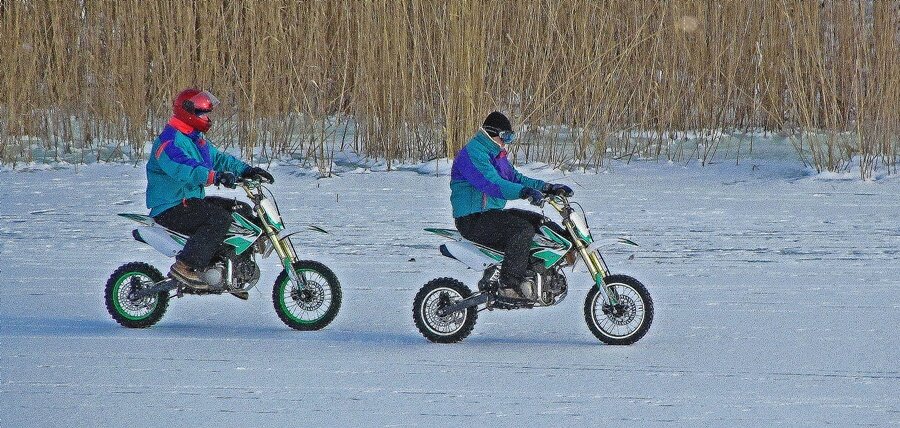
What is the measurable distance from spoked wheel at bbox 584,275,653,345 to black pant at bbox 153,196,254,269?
1.54 metres

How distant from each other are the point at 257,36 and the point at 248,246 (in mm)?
5440

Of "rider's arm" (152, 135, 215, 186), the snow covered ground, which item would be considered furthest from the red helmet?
the snow covered ground

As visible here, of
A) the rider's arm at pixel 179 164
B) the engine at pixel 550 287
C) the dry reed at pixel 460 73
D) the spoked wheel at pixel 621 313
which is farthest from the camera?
the dry reed at pixel 460 73

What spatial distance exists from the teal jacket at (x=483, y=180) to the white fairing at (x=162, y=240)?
4.08ft

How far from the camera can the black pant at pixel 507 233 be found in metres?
5.09

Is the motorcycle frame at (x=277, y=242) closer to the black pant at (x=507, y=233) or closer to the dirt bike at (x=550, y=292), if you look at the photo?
the dirt bike at (x=550, y=292)

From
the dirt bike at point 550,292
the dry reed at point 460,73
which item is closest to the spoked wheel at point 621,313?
the dirt bike at point 550,292

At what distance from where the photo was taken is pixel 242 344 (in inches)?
200

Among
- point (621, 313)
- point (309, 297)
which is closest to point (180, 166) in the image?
point (309, 297)

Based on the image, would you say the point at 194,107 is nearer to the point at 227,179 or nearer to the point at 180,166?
the point at 180,166

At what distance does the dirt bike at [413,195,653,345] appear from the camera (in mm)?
5043

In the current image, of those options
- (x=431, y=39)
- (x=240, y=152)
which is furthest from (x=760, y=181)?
(x=240, y=152)

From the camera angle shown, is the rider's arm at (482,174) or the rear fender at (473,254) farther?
the rear fender at (473,254)

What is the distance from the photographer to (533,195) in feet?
16.0
